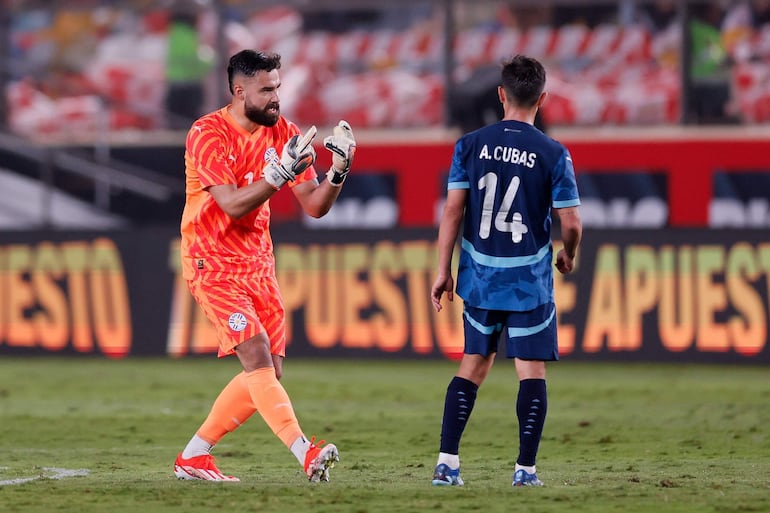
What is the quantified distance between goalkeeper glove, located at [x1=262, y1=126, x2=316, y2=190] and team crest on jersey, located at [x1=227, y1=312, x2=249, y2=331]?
0.67m

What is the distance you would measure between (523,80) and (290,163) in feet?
3.77

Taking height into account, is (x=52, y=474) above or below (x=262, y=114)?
below

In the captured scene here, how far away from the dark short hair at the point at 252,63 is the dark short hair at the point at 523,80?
3.75ft

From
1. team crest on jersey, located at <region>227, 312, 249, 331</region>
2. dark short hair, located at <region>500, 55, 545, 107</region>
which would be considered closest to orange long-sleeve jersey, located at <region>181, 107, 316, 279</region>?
team crest on jersey, located at <region>227, 312, 249, 331</region>

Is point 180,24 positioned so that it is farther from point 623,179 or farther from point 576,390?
point 576,390

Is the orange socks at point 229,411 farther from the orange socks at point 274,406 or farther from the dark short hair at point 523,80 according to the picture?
the dark short hair at point 523,80

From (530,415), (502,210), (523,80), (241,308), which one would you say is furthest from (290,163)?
(530,415)

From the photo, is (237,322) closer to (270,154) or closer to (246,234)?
(246,234)

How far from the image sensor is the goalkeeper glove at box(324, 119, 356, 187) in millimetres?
7082

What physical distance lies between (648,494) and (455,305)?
856 centimetres

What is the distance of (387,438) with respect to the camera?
32.5ft

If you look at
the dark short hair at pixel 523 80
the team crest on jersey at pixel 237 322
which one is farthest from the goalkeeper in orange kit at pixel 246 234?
the dark short hair at pixel 523 80

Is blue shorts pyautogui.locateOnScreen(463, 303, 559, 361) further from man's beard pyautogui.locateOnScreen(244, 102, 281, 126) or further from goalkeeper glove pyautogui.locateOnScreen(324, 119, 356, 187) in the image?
man's beard pyautogui.locateOnScreen(244, 102, 281, 126)

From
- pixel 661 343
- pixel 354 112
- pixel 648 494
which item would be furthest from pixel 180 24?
pixel 648 494
